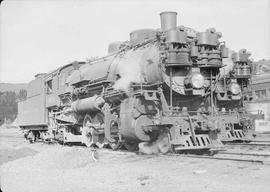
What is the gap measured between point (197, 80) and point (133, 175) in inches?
182

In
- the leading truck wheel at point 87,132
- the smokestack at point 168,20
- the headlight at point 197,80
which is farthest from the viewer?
the leading truck wheel at point 87,132

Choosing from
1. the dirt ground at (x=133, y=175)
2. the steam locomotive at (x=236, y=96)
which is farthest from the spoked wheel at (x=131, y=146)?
the steam locomotive at (x=236, y=96)

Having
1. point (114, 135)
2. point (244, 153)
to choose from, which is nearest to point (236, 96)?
point (244, 153)

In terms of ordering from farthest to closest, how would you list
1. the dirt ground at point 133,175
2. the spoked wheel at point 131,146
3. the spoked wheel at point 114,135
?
the spoked wheel at point 114,135, the spoked wheel at point 131,146, the dirt ground at point 133,175

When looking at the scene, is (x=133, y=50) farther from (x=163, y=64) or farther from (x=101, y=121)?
(x=101, y=121)

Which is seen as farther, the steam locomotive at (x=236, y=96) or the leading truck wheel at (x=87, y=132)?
the leading truck wheel at (x=87, y=132)

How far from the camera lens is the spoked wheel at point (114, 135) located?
1398cm

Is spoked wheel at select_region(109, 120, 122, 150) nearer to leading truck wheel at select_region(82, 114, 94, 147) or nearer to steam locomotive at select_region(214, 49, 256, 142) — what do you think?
leading truck wheel at select_region(82, 114, 94, 147)

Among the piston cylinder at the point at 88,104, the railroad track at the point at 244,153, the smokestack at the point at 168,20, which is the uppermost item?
the smokestack at the point at 168,20

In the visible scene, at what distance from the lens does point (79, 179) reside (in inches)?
317

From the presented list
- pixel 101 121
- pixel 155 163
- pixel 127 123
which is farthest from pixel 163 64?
pixel 101 121

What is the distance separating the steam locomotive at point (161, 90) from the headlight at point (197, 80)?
0.03m

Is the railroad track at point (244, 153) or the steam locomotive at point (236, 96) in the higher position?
the steam locomotive at point (236, 96)

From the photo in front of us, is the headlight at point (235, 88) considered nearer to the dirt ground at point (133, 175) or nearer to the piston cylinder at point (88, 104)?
the dirt ground at point (133, 175)
